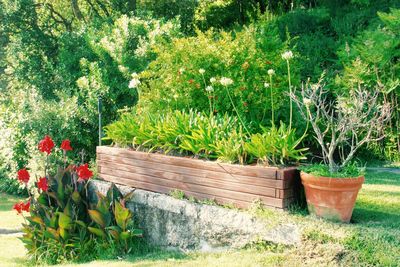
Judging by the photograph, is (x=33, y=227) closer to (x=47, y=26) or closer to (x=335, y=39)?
(x=335, y=39)

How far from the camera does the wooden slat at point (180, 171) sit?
4227 millimetres

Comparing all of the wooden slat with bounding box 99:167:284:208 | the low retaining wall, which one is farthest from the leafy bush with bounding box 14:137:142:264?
the wooden slat with bounding box 99:167:284:208

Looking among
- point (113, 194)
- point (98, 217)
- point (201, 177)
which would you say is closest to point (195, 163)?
point (201, 177)

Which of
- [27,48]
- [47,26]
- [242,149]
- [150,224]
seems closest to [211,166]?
[242,149]

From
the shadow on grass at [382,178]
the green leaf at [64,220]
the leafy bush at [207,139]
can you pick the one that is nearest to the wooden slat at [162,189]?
the leafy bush at [207,139]

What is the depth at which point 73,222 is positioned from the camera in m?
5.10

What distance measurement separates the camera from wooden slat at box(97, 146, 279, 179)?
424cm

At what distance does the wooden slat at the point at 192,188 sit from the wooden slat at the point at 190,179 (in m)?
0.03

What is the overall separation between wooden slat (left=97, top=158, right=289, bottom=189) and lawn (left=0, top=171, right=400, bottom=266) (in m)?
0.27

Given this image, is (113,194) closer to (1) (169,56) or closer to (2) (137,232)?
(2) (137,232)

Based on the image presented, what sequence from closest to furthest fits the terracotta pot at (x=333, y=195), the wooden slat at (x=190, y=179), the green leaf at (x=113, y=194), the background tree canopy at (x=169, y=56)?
the terracotta pot at (x=333, y=195) < the wooden slat at (x=190, y=179) < the green leaf at (x=113, y=194) < the background tree canopy at (x=169, y=56)

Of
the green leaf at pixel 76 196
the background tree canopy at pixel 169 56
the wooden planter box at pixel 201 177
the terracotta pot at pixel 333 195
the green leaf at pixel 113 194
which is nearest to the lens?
the terracotta pot at pixel 333 195

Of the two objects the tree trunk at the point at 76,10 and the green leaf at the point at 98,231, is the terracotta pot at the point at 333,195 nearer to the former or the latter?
the green leaf at the point at 98,231

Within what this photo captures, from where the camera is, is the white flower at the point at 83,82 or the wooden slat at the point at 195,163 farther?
the white flower at the point at 83,82
